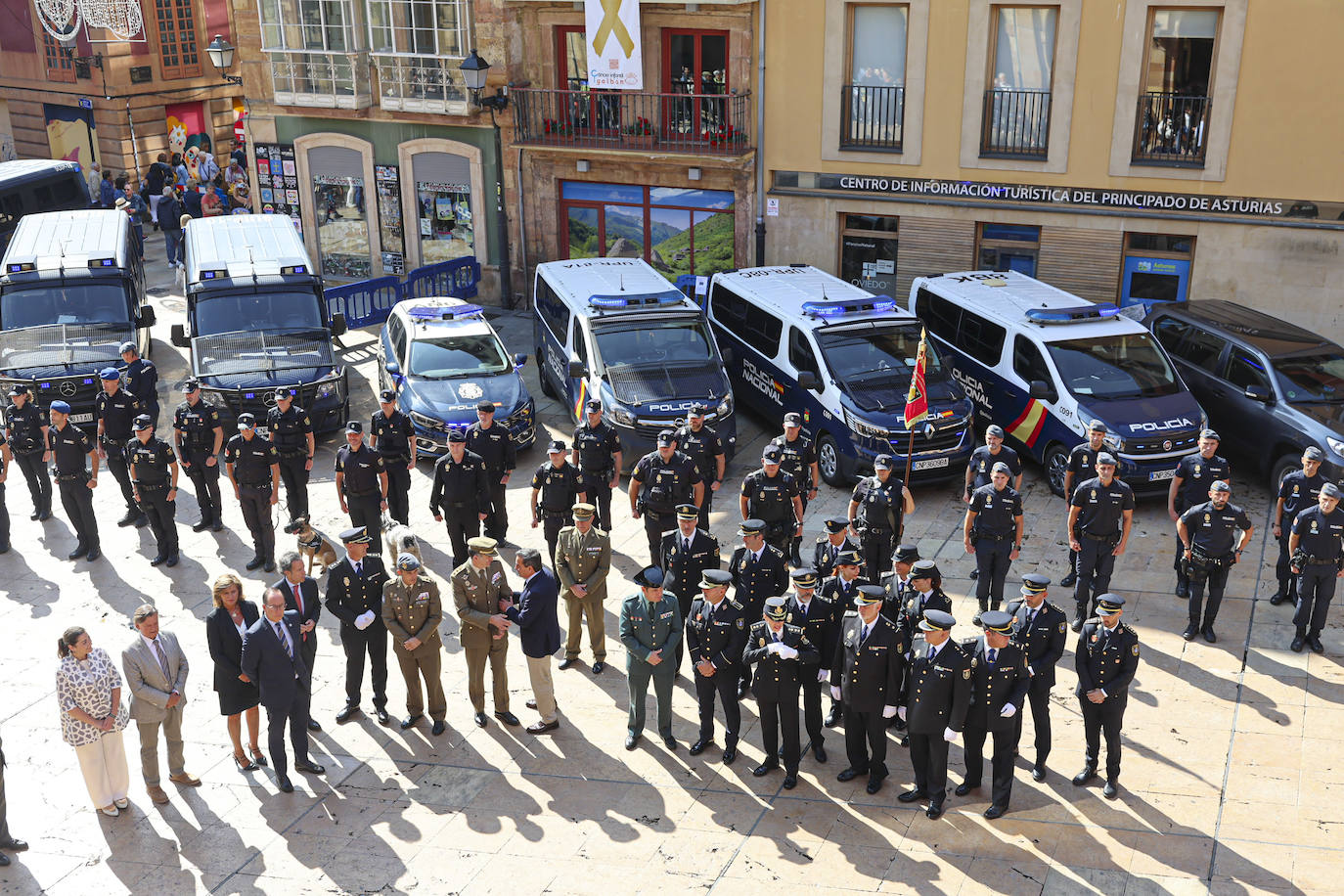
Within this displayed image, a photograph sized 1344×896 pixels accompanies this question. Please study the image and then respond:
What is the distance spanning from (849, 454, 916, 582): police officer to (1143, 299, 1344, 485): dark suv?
5.24m

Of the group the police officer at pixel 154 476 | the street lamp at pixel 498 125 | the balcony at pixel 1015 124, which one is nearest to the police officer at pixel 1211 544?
the balcony at pixel 1015 124

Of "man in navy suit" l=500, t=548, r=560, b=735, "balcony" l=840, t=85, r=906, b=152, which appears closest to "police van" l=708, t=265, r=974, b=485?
"balcony" l=840, t=85, r=906, b=152

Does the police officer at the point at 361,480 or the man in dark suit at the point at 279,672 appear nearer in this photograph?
the man in dark suit at the point at 279,672

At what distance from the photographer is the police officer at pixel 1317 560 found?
36.2ft

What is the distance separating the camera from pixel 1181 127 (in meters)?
18.9

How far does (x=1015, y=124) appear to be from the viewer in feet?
65.2

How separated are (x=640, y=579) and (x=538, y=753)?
5.41ft

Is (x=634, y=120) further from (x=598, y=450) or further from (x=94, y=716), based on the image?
(x=94, y=716)

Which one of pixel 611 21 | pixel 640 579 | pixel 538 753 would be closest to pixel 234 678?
pixel 538 753

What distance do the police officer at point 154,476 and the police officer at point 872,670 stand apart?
785 cm

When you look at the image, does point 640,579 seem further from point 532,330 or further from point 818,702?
point 532,330

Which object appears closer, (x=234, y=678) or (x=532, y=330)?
(x=234, y=678)

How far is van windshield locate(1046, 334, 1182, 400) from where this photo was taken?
15.0 metres

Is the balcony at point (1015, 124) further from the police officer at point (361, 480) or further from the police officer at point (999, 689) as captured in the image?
the police officer at point (999, 689)
